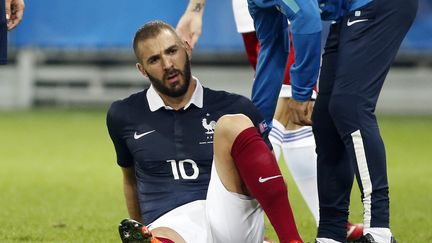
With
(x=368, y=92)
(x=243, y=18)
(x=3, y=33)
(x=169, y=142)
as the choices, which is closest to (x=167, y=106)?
(x=169, y=142)

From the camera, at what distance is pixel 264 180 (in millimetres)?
4492

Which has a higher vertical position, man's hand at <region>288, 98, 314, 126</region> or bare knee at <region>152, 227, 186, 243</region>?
man's hand at <region>288, 98, 314, 126</region>

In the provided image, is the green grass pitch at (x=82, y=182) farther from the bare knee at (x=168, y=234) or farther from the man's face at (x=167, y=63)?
the man's face at (x=167, y=63)

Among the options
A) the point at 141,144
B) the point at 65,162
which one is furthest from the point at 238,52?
the point at 141,144

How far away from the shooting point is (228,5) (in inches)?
→ 570

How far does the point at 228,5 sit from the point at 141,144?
958cm

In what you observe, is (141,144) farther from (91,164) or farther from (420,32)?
(420,32)

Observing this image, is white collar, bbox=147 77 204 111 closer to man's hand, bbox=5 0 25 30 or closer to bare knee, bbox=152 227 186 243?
bare knee, bbox=152 227 186 243

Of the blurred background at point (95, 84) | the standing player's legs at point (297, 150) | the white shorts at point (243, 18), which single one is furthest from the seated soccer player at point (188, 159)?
the blurred background at point (95, 84)

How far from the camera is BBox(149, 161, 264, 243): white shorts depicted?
4.62 meters

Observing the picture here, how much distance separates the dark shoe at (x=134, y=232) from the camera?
4.36 meters

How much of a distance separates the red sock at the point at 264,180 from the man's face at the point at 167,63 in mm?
499

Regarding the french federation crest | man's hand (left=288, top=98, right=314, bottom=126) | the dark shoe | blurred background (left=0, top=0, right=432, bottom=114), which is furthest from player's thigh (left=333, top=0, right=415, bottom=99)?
blurred background (left=0, top=0, right=432, bottom=114)

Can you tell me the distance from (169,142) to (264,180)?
669 mm
